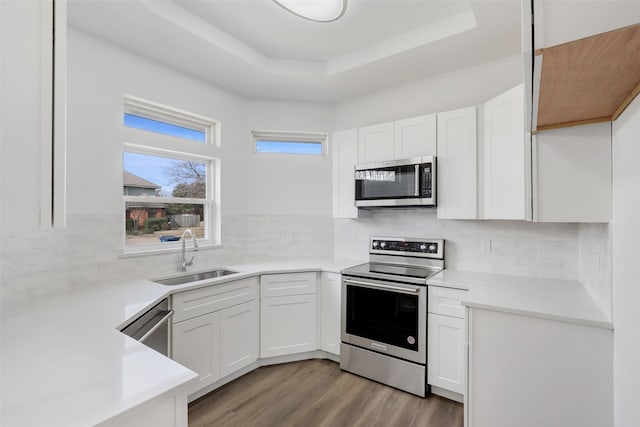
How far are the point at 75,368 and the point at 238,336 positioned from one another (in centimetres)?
166

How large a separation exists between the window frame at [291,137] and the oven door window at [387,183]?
797 mm

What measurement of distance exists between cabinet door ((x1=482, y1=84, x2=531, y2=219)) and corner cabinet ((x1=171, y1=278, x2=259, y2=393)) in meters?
2.04

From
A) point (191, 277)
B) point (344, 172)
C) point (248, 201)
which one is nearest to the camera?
point (191, 277)

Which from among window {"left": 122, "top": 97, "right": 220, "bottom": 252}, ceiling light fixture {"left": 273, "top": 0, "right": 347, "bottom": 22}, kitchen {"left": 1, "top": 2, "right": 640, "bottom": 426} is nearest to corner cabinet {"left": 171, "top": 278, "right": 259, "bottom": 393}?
kitchen {"left": 1, "top": 2, "right": 640, "bottom": 426}

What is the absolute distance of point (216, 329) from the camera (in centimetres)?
240

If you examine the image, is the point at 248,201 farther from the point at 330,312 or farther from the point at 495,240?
the point at 495,240

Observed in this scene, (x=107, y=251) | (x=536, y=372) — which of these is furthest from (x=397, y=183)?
(x=107, y=251)

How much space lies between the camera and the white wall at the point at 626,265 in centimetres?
112

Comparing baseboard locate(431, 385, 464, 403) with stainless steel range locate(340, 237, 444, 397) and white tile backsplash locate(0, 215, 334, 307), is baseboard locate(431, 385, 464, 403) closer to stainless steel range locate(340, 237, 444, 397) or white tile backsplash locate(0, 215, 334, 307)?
stainless steel range locate(340, 237, 444, 397)

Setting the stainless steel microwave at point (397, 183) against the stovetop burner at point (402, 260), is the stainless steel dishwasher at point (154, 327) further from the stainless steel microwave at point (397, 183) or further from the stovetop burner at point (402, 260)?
the stainless steel microwave at point (397, 183)

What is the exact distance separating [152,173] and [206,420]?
1.97 metres

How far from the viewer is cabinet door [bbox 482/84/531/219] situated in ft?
6.82

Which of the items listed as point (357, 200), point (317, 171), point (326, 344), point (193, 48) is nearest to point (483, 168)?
point (357, 200)

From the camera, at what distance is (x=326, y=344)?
Answer: 288 cm
